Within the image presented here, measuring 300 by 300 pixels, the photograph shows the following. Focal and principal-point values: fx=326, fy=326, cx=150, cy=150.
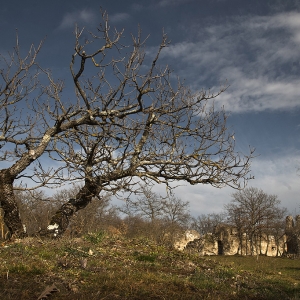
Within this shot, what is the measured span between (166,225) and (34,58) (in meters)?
30.0

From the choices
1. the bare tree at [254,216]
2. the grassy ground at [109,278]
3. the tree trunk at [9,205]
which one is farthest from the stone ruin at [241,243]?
the grassy ground at [109,278]

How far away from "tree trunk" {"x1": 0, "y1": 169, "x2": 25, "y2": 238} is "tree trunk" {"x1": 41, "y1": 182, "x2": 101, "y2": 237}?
0.72 meters

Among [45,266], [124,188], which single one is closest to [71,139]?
[124,188]

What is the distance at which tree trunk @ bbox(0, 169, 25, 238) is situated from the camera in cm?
876

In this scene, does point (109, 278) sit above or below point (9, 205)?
below

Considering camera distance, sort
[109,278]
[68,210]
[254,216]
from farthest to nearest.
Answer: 1. [254,216]
2. [68,210]
3. [109,278]

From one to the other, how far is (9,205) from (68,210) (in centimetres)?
176

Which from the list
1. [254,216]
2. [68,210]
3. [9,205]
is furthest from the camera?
[254,216]

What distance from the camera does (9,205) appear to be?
8.88 meters

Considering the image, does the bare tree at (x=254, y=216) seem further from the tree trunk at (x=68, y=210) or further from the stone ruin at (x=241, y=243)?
the tree trunk at (x=68, y=210)

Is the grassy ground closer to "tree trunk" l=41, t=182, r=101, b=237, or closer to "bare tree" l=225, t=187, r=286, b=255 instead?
"tree trunk" l=41, t=182, r=101, b=237

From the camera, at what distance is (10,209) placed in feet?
29.3

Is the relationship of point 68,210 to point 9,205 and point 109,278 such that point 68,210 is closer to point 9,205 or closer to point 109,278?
point 9,205

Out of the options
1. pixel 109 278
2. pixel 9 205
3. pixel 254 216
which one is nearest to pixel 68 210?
pixel 9 205
